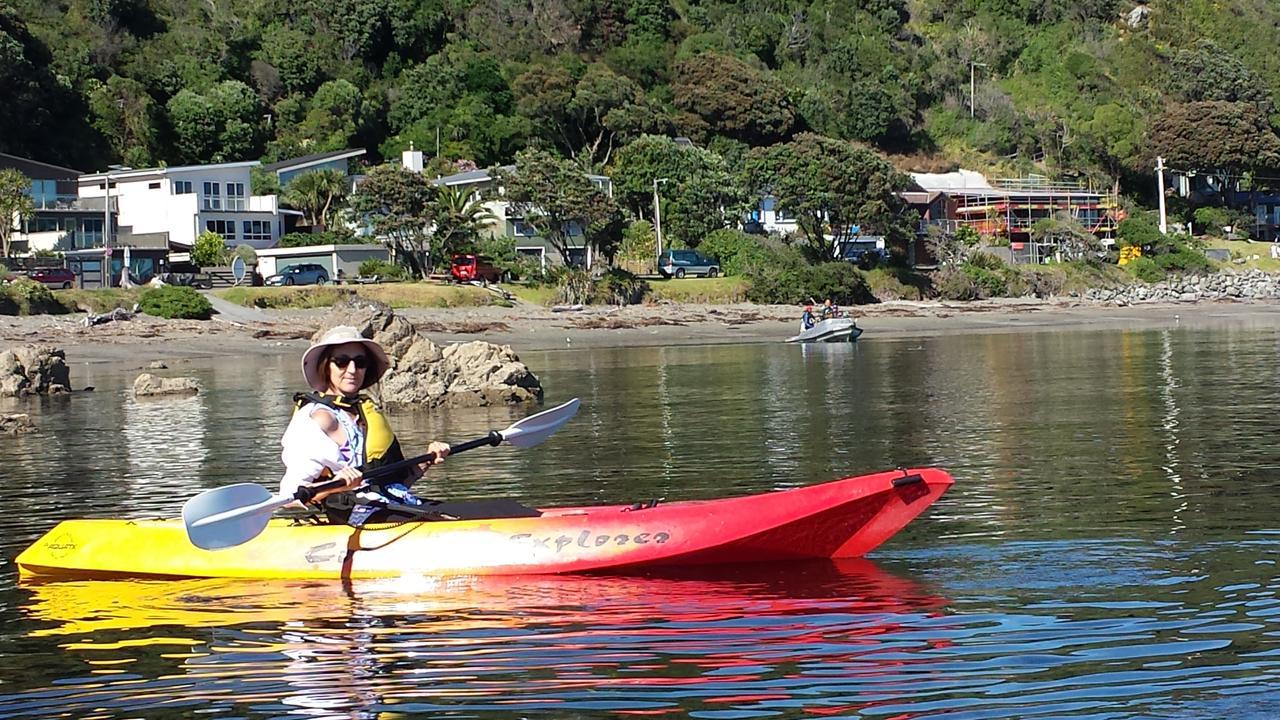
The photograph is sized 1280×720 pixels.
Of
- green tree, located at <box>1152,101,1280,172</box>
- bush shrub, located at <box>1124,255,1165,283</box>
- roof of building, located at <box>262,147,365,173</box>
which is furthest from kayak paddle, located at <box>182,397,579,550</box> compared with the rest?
green tree, located at <box>1152,101,1280,172</box>

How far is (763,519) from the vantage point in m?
10.9

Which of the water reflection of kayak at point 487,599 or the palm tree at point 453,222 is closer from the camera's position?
the water reflection of kayak at point 487,599

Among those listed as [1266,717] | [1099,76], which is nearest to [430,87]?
[1099,76]

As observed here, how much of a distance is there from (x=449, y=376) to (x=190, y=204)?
156 feet

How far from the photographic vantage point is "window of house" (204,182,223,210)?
71938mm

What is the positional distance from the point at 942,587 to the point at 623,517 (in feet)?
7.34

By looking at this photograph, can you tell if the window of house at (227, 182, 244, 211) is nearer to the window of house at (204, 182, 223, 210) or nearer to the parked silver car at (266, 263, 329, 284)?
Answer: the window of house at (204, 182, 223, 210)

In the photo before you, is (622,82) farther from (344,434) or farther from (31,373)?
(344,434)

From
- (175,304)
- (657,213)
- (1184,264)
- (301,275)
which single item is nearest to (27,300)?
(175,304)

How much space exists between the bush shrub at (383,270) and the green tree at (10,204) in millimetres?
13544

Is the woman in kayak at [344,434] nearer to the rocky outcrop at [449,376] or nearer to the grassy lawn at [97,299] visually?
the rocky outcrop at [449,376]

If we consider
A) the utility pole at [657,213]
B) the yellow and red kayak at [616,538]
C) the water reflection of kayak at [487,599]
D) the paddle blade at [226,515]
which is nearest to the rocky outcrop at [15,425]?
the water reflection of kayak at [487,599]

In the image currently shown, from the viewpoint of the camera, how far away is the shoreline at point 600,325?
4431cm

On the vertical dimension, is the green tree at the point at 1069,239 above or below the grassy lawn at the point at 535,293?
above
